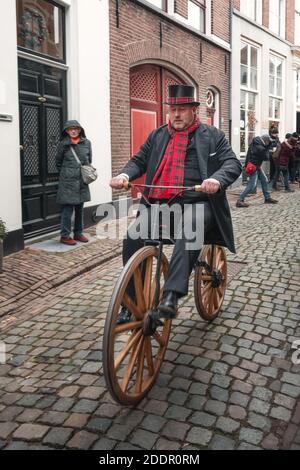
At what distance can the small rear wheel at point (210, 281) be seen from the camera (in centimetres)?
384

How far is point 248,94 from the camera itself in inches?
659

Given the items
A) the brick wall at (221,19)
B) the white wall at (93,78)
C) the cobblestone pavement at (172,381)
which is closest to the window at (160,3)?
the white wall at (93,78)

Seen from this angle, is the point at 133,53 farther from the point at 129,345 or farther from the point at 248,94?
the point at 129,345

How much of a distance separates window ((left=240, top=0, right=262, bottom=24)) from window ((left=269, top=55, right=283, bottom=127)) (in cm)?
175

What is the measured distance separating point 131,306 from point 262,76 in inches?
637

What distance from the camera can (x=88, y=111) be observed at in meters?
8.39

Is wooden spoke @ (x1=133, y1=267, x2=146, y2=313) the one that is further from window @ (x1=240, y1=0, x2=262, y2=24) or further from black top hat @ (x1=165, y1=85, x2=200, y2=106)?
window @ (x1=240, y1=0, x2=262, y2=24)

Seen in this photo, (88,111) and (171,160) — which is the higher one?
(88,111)

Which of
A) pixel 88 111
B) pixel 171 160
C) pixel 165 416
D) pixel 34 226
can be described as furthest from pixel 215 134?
pixel 88 111

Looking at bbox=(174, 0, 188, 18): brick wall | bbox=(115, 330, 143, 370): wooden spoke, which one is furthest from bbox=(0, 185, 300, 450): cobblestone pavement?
bbox=(174, 0, 188, 18): brick wall

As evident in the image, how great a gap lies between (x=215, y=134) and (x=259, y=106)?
1462cm

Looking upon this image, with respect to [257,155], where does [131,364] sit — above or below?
below

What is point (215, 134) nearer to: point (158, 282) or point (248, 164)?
point (158, 282)

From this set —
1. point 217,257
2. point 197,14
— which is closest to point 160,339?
point 217,257
